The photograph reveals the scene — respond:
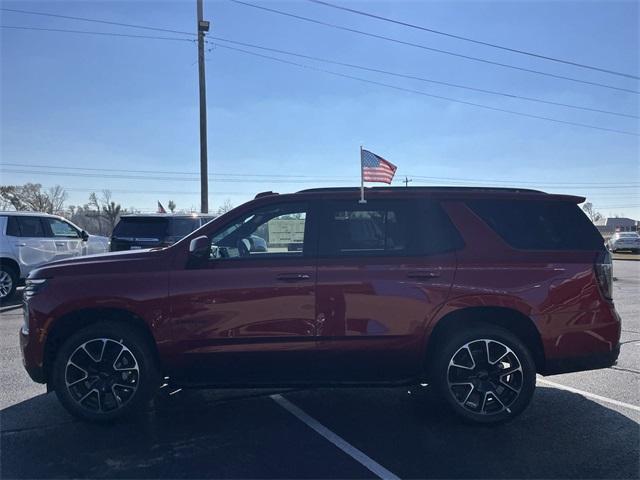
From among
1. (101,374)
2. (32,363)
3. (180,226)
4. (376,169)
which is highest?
(376,169)

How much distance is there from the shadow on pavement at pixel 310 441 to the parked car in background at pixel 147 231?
6.21m

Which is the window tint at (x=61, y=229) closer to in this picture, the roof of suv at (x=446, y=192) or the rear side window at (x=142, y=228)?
the rear side window at (x=142, y=228)

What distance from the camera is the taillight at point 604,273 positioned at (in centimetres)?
420

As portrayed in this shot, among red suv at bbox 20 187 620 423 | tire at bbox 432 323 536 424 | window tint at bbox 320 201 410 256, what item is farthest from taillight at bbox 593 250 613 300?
window tint at bbox 320 201 410 256

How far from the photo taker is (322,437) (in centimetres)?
387

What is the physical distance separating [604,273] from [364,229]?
2.14m

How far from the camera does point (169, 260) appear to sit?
13.5 feet

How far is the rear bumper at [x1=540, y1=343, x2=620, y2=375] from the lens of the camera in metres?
4.16

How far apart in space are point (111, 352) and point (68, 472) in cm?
102

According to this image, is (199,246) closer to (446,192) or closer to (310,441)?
(310,441)

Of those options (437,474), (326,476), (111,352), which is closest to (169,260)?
(111,352)

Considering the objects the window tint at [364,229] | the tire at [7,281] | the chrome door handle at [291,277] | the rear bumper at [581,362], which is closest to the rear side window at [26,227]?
the tire at [7,281]

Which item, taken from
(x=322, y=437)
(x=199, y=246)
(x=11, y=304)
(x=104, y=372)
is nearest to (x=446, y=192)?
(x=199, y=246)

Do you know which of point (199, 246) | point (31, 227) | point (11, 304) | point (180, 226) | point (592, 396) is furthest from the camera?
point (31, 227)
